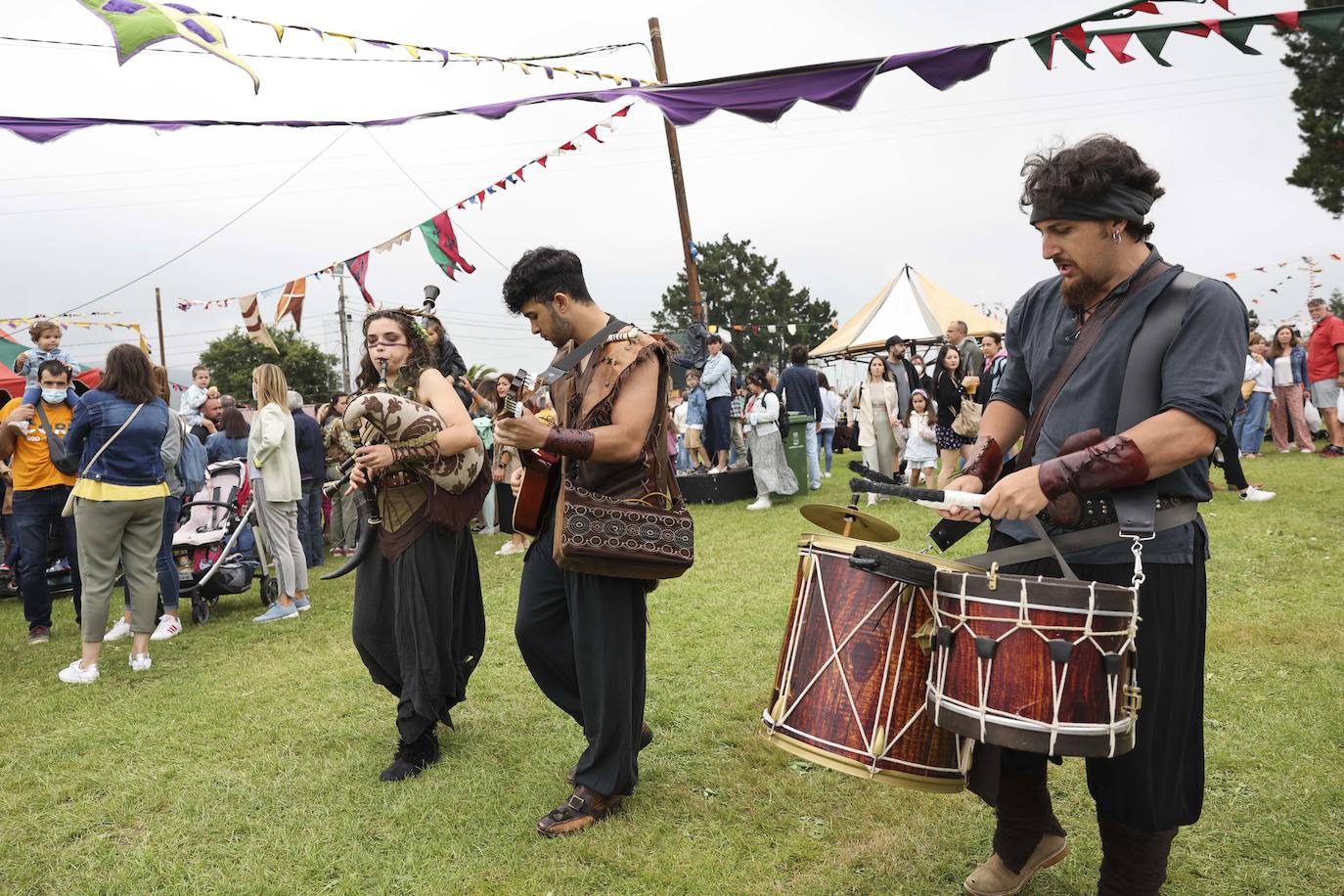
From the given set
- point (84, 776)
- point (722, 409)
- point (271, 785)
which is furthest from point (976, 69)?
point (722, 409)

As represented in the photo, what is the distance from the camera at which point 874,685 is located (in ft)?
8.09

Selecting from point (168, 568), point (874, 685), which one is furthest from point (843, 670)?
point (168, 568)

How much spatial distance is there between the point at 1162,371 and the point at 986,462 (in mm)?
595

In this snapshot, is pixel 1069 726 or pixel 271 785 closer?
pixel 1069 726

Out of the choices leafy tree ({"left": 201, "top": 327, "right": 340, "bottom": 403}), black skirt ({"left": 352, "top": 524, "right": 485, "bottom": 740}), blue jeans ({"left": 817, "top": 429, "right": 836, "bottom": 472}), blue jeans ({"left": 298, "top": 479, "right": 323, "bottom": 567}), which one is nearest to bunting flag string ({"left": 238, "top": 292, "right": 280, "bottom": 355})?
blue jeans ({"left": 298, "top": 479, "right": 323, "bottom": 567})

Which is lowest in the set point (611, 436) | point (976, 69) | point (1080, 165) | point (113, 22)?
point (611, 436)

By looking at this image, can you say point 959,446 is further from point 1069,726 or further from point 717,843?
point 1069,726

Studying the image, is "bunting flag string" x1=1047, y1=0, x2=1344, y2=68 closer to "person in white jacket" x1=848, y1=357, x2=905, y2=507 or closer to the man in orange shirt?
the man in orange shirt

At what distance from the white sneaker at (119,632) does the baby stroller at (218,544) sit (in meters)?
0.49

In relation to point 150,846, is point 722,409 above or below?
above

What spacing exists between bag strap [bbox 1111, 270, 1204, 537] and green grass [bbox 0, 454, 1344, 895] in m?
1.43

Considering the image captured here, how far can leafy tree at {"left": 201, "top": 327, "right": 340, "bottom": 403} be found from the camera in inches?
2087

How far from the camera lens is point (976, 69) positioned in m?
3.68

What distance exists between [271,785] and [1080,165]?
397 centimetres
